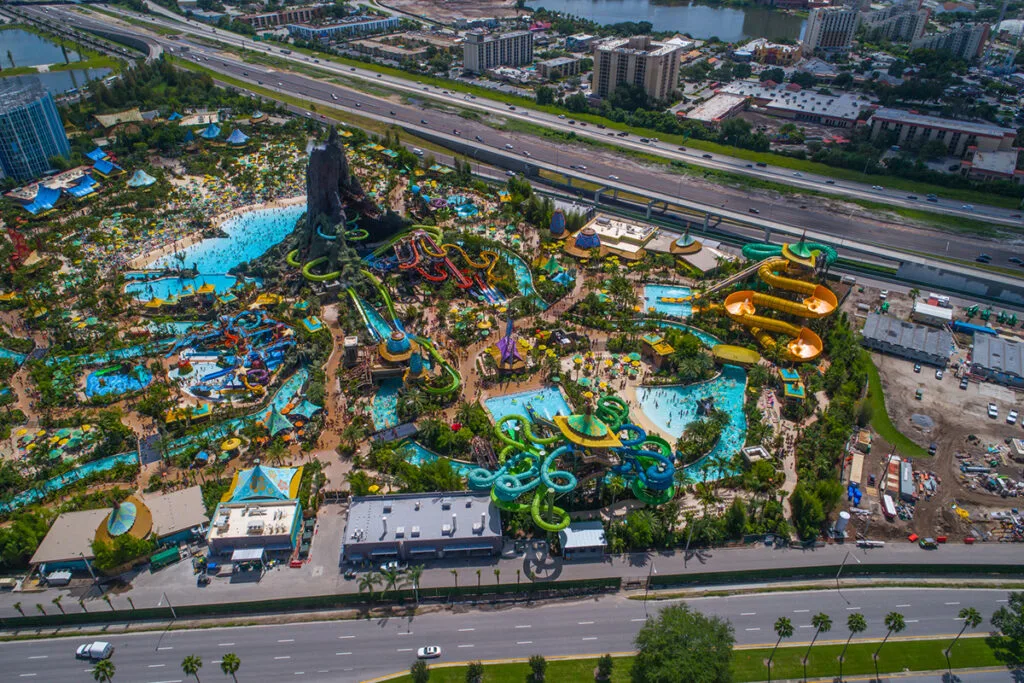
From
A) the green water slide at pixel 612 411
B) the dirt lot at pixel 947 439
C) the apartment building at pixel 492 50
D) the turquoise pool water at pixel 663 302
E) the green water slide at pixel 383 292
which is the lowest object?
the dirt lot at pixel 947 439

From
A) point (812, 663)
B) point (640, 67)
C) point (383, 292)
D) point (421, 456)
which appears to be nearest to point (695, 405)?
point (812, 663)

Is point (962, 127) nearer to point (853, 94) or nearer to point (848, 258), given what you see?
point (853, 94)

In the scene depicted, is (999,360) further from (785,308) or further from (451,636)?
(451,636)

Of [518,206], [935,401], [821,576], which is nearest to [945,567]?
[821,576]

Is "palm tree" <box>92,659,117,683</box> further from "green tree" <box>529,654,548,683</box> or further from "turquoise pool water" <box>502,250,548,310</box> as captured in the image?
"turquoise pool water" <box>502,250,548,310</box>

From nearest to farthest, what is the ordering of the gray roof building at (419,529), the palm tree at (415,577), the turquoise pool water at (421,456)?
1. the palm tree at (415,577)
2. the gray roof building at (419,529)
3. the turquoise pool water at (421,456)

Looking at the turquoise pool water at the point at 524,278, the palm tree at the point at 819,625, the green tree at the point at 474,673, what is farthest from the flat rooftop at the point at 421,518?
the turquoise pool water at the point at 524,278

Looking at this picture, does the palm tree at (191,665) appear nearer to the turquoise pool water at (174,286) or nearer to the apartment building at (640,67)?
the turquoise pool water at (174,286)

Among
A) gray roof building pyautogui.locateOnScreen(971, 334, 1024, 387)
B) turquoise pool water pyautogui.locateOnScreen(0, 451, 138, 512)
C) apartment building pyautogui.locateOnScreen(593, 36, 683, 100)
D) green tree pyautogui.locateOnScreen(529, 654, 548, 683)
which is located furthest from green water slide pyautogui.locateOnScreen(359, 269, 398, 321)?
apartment building pyautogui.locateOnScreen(593, 36, 683, 100)
